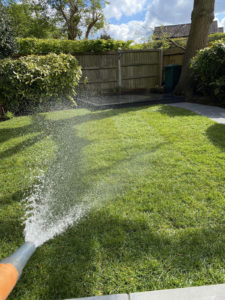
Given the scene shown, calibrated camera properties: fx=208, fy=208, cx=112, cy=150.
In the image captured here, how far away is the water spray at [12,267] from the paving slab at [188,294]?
2.42 feet

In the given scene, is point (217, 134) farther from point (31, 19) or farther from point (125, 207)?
point (31, 19)

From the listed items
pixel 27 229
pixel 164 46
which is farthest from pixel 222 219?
pixel 164 46

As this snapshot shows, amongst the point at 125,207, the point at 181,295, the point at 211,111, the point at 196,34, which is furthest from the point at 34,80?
the point at 196,34

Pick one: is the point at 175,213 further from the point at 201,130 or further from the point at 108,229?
the point at 201,130

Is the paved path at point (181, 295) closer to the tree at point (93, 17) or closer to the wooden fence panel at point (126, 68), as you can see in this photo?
the wooden fence panel at point (126, 68)

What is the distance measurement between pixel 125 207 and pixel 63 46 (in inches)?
347

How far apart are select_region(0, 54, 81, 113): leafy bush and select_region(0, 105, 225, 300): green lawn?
2.69 feet

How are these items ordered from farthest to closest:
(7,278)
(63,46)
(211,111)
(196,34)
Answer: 1. (63,46)
2. (196,34)
3. (211,111)
4. (7,278)

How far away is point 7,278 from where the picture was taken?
123 centimetres

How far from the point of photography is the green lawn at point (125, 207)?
147 cm

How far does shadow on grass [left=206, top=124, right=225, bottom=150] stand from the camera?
368 cm

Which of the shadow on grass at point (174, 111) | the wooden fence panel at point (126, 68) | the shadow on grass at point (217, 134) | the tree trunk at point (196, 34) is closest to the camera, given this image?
the shadow on grass at point (217, 134)

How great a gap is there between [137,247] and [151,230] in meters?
0.23

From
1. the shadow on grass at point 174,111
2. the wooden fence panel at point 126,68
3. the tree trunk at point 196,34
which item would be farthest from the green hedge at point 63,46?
the shadow on grass at point 174,111
